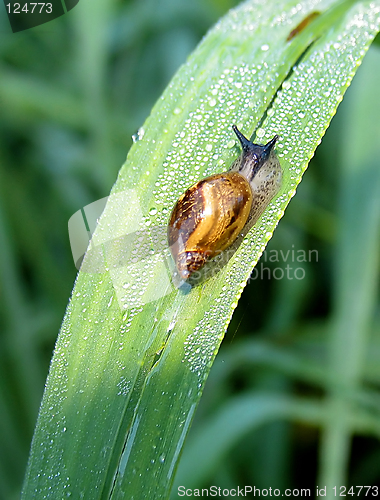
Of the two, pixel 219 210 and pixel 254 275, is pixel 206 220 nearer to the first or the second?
pixel 219 210

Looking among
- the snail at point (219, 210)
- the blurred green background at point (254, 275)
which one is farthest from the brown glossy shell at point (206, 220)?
the blurred green background at point (254, 275)

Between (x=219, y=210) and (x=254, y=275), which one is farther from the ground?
(x=254, y=275)

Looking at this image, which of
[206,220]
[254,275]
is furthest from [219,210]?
[254,275]

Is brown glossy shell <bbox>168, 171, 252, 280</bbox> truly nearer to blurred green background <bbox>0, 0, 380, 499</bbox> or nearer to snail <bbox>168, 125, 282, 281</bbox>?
snail <bbox>168, 125, 282, 281</bbox>

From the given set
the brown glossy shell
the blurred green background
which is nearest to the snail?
the brown glossy shell

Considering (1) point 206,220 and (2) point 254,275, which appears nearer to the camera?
(1) point 206,220
